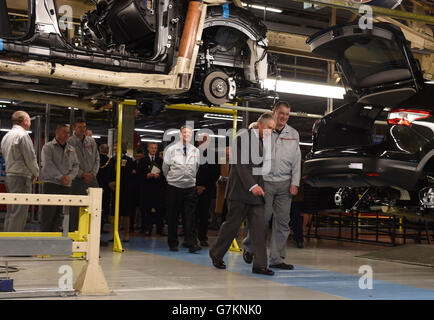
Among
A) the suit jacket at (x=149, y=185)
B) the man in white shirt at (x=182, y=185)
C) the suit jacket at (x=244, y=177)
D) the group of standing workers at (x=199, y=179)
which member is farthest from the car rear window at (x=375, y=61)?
the suit jacket at (x=149, y=185)

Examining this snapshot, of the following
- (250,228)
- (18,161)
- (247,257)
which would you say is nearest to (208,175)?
(247,257)

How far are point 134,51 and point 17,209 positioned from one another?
2.28 m

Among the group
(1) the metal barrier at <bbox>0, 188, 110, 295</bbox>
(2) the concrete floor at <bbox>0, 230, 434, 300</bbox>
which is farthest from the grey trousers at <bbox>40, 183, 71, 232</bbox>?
(1) the metal barrier at <bbox>0, 188, 110, 295</bbox>

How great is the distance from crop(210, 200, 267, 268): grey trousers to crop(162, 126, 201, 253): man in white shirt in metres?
1.80

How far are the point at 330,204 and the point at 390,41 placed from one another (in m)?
11.0

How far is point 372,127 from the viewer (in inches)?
256

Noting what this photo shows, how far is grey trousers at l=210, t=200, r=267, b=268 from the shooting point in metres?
6.01

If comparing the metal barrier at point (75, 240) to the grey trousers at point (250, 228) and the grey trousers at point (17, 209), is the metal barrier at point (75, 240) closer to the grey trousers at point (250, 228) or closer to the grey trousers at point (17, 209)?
the grey trousers at point (250, 228)

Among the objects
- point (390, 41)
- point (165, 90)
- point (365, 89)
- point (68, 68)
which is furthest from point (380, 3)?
point (68, 68)

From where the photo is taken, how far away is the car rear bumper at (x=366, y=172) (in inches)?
218

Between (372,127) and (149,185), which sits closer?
(372,127)

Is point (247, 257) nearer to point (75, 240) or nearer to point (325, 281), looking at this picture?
point (325, 281)

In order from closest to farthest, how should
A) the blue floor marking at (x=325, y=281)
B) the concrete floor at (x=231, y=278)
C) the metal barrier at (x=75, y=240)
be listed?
the metal barrier at (x=75, y=240) < the concrete floor at (x=231, y=278) < the blue floor marking at (x=325, y=281)

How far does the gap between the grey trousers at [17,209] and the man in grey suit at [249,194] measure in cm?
231
